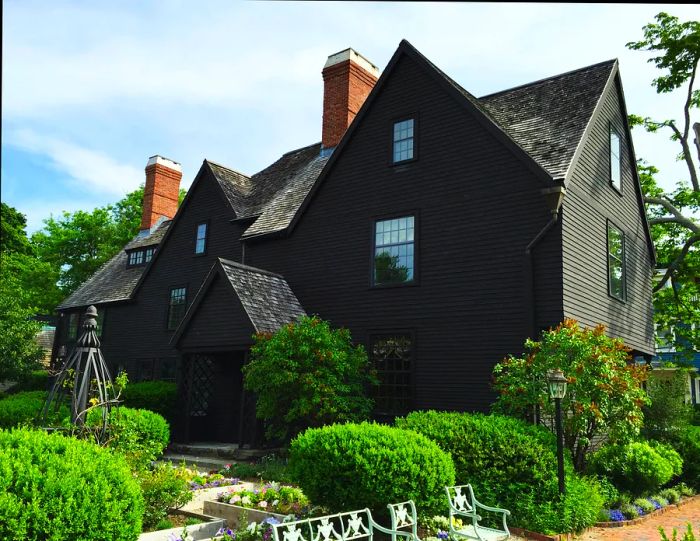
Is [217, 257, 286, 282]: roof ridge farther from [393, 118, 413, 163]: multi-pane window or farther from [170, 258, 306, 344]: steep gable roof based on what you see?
[393, 118, 413, 163]: multi-pane window

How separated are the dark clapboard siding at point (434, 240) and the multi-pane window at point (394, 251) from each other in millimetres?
246

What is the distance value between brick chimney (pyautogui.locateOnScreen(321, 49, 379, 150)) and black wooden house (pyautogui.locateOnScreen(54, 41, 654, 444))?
0.20ft

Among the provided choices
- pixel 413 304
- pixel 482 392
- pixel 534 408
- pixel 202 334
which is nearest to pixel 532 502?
pixel 534 408

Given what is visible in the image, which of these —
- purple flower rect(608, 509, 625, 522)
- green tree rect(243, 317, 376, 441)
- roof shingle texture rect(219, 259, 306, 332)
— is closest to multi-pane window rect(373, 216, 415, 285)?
green tree rect(243, 317, 376, 441)

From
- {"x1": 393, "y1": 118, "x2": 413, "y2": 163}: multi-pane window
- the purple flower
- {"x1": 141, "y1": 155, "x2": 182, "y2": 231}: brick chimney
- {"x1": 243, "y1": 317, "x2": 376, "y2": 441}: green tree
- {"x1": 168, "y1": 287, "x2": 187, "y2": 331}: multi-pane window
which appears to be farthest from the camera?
{"x1": 141, "y1": 155, "x2": 182, "y2": 231}: brick chimney

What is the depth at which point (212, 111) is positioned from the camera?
15.1ft

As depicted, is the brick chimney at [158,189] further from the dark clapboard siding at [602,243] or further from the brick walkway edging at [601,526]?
the brick walkway edging at [601,526]

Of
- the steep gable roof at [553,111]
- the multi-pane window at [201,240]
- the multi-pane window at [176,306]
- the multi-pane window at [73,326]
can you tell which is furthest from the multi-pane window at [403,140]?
the multi-pane window at [73,326]

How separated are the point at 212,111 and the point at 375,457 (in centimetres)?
498

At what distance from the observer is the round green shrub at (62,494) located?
17.3ft

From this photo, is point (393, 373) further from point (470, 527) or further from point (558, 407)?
point (470, 527)

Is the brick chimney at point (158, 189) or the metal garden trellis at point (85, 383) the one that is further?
the brick chimney at point (158, 189)

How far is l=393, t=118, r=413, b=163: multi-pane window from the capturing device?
55.6 feet

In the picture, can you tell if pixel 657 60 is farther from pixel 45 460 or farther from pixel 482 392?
pixel 45 460
